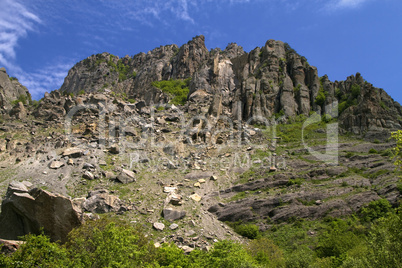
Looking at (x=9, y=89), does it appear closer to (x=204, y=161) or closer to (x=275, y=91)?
(x=204, y=161)

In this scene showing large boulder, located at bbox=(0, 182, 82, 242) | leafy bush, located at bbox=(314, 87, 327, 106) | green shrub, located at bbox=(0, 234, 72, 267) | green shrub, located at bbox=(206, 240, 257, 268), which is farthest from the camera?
leafy bush, located at bbox=(314, 87, 327, 106)

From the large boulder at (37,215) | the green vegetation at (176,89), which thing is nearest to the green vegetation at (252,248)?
the large boulder at (37,215)

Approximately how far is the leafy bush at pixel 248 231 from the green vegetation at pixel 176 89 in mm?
58526

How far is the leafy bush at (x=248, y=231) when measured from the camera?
3659 centimetres

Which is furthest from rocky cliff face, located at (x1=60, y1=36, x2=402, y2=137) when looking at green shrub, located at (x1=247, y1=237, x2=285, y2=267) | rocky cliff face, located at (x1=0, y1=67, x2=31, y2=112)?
green shrub, located at (x1=247, y1=237, x2=285, y2=267)

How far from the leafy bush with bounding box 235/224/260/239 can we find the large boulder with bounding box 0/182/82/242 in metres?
20.1

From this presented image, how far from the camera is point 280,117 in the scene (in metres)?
76.3

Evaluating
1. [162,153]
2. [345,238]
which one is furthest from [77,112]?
[345,238]

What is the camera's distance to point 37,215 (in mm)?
25594

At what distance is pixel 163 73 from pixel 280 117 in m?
69.5

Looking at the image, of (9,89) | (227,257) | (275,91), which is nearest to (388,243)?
(227,257)

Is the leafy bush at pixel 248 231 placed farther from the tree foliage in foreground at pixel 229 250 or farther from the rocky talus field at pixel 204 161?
the tree foliage in foreground at pixel 229 250

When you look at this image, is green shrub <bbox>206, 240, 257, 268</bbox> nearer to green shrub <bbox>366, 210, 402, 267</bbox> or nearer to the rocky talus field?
the rocky talus field

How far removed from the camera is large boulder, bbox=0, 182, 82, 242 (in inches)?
990
